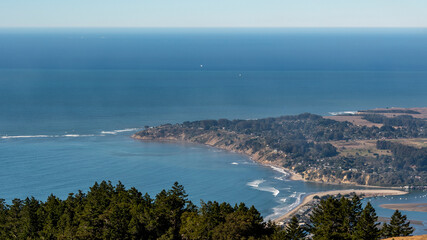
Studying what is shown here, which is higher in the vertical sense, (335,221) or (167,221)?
(335,221)

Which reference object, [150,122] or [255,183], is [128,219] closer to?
[255,183]

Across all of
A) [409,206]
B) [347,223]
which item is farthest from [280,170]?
[347,223]

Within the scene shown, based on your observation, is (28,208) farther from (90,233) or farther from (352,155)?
(352,155)

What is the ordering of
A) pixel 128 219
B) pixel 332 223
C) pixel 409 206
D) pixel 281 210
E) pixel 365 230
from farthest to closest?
pixel 409 206
pixel 281 210
pixel 128 219
pixel 332 223
pixel 365 230

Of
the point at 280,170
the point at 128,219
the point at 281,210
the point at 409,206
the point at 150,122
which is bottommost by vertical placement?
the point at 281,210

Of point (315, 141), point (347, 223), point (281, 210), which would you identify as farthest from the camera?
point (315, 141)

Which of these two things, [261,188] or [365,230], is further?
[261,188]
